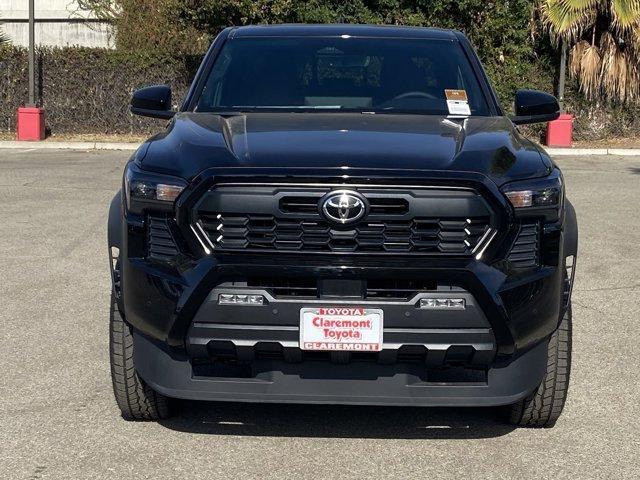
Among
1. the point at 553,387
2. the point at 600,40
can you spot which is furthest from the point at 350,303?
the point at 600,40

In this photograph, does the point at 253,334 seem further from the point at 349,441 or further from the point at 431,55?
the point at 431,55

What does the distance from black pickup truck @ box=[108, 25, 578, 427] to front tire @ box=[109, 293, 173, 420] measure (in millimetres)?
42

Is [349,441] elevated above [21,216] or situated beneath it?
elevated above

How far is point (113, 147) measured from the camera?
2156 centimetres

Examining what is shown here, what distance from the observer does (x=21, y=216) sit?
11695mm

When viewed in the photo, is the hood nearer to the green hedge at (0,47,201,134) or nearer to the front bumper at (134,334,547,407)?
the front bumper at (134,334,547,407)

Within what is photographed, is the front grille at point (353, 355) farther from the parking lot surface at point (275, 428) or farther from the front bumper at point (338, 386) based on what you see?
the parking lot surface at point (275, 428)

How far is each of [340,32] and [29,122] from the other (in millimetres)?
16723

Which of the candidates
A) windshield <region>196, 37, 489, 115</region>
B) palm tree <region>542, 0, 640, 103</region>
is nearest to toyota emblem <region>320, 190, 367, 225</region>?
windshield <region>196, 37, 489, 115</region>

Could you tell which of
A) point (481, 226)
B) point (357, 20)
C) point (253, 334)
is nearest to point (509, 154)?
point (481, 226)

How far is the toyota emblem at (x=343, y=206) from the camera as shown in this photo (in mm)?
4453

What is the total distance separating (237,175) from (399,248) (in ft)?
2.15

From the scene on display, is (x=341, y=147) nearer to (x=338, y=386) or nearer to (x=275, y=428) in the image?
(x=338, y=386)

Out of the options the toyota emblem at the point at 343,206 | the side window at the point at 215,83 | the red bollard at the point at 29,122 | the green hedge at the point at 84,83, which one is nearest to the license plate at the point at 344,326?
the toyota emblem at the point at 343,206
